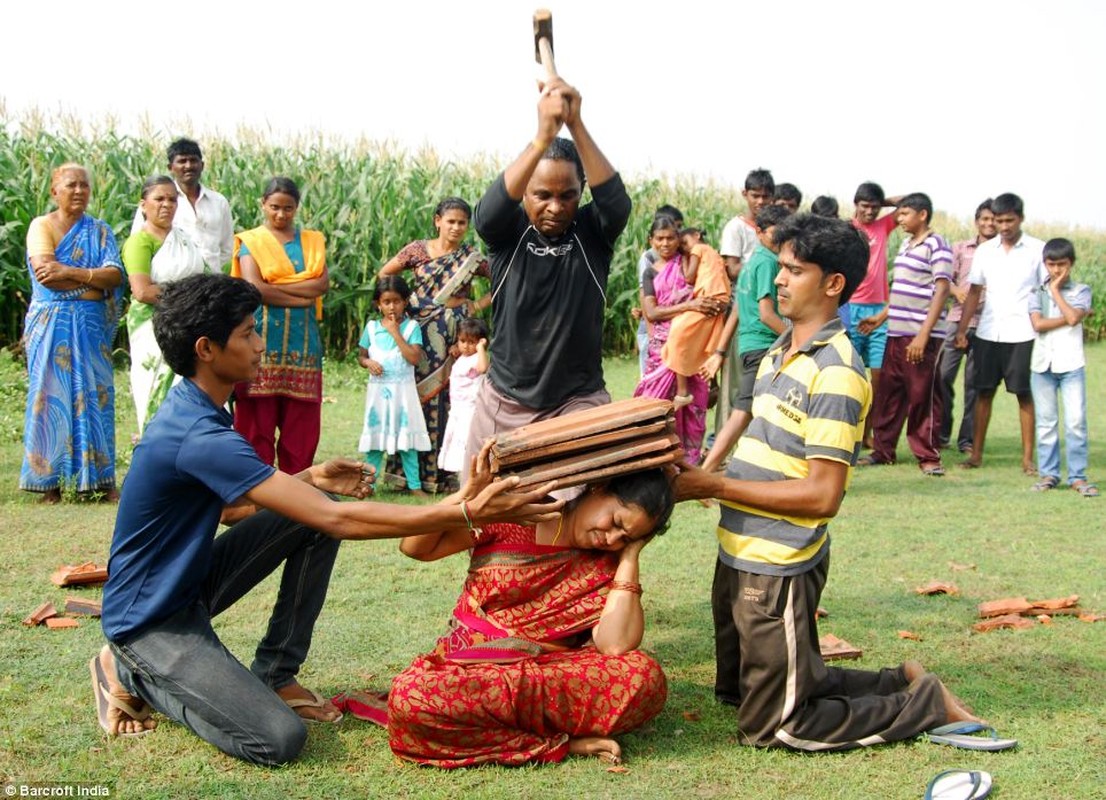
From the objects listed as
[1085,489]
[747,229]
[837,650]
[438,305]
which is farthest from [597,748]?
[1085,489]

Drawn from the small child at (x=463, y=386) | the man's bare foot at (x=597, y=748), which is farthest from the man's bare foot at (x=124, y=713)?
the small child at (x=463, y=386)

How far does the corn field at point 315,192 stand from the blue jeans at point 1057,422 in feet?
27.8

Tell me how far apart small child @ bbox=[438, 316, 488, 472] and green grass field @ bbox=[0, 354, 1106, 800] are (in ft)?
2.13

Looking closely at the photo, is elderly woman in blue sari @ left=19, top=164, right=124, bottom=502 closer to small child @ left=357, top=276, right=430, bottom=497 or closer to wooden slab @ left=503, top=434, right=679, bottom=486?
small child @ left=357, top=276, right=430, bottom=497

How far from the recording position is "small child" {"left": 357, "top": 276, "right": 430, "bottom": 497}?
8383 mm

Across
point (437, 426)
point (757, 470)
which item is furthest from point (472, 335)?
point (757, 470)

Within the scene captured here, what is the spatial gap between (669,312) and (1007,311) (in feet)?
9.99

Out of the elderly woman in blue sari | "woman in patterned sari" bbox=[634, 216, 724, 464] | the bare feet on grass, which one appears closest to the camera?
the bare feet on grass

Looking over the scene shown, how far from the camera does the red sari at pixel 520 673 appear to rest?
383 centimetres

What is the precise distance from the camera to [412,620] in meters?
5.48

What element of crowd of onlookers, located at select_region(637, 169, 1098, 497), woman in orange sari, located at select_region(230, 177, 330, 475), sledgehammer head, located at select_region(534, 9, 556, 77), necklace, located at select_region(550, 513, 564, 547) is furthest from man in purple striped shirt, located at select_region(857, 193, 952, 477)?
necklace, located at select_region(550, 513, 564, 547)

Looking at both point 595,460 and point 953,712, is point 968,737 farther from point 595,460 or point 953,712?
point 595,460

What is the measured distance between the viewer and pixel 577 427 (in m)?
3.77

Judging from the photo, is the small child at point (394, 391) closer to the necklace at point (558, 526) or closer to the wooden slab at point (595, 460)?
the necklace at point (558, 526)
